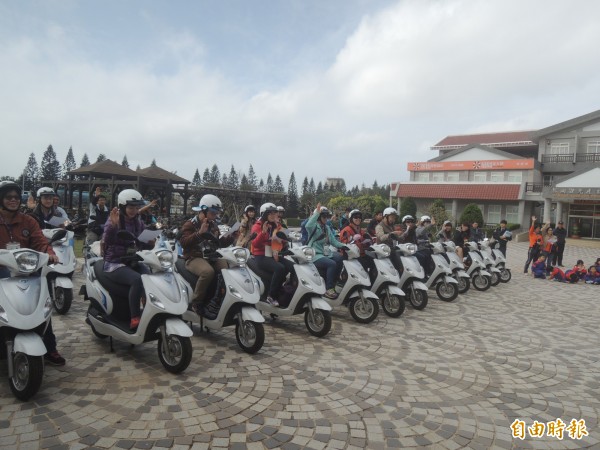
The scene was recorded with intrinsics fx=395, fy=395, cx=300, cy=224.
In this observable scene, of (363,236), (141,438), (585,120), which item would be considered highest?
(585,120)

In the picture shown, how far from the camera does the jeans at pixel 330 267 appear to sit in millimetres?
6355

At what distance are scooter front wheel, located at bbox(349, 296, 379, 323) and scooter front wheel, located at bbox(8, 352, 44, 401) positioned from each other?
4123 mm

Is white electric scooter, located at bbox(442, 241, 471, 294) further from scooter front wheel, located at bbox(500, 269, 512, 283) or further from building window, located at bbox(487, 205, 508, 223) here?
building window, located at bbox(487, 205, 508, 223)

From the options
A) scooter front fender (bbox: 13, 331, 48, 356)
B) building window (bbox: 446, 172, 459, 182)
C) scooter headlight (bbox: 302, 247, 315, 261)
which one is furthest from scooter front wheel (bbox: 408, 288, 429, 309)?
building window (bbox: 446, 172, 459, 182)

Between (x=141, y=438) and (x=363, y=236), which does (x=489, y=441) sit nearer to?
(x=141, y=438)

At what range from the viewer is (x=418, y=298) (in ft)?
23.4

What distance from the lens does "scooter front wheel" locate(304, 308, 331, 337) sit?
5211 mm

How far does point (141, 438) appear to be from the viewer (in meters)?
2.84

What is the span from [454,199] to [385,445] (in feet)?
112

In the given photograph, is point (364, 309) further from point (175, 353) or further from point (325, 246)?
point (175, 353)

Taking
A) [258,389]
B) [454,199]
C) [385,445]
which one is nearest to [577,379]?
[385,445]

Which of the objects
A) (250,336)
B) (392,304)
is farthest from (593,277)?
(250,336)

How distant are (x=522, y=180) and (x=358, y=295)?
32.6m

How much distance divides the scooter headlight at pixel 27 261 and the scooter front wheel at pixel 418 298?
18.9ft
